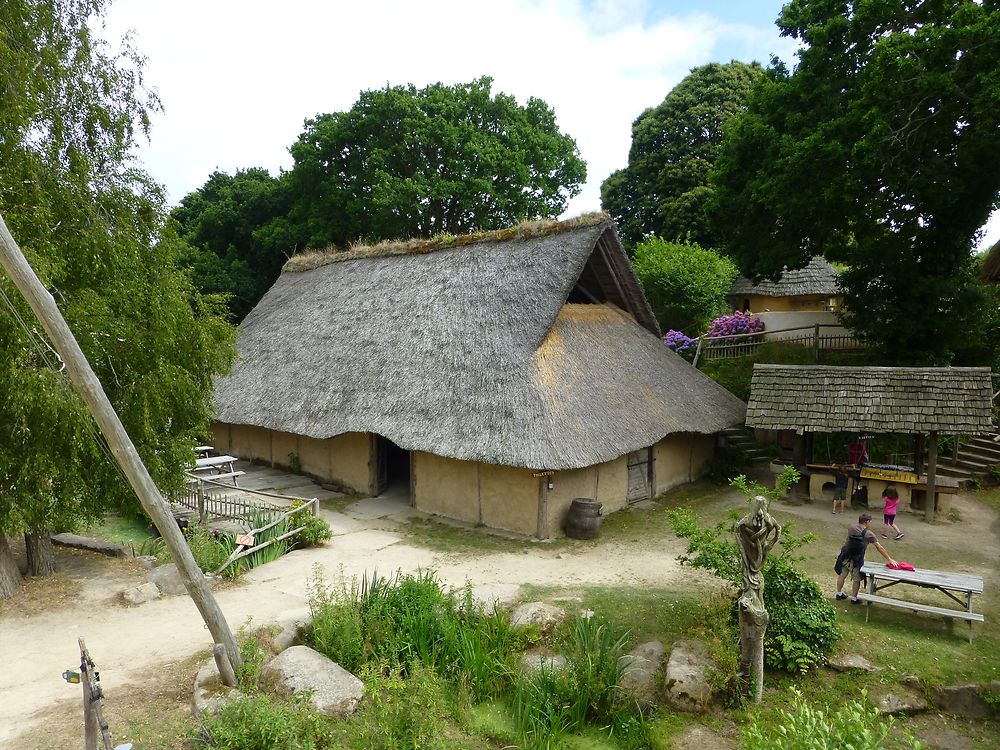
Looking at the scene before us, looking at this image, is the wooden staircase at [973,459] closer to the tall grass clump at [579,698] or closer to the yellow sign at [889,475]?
the yellow sign at [889,475]

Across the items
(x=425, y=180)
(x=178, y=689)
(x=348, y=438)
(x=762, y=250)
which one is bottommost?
(x=178, y=689)

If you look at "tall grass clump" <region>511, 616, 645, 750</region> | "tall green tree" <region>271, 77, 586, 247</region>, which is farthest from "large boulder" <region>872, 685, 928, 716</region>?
"tall green tree" <region>271, 77, 586, 247</region>

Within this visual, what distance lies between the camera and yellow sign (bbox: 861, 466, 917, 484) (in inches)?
550

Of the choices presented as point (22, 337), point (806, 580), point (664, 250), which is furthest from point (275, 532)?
point (664, 250)

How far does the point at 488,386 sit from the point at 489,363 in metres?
0.68

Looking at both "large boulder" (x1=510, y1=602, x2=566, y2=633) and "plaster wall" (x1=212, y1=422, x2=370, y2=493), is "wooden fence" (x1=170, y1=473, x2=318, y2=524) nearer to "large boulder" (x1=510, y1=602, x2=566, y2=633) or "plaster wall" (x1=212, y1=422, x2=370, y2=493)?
"plaster wall" (x1=212, y1=422, x2=370, y2=493)

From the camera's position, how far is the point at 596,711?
795 cm

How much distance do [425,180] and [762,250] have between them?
1483cm

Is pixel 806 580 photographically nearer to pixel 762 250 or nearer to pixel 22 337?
pixel 22 337

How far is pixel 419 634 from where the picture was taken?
8383 millimetres

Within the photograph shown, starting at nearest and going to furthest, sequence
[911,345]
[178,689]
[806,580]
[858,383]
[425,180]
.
Answer: [178,689] → [806,580] → [858,383] → [911,345] → [425,180]

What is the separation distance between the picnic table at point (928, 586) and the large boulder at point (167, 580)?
10.4 m

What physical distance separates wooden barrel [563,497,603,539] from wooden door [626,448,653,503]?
7.35 feet

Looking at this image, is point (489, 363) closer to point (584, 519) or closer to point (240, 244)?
point (584, 519)
